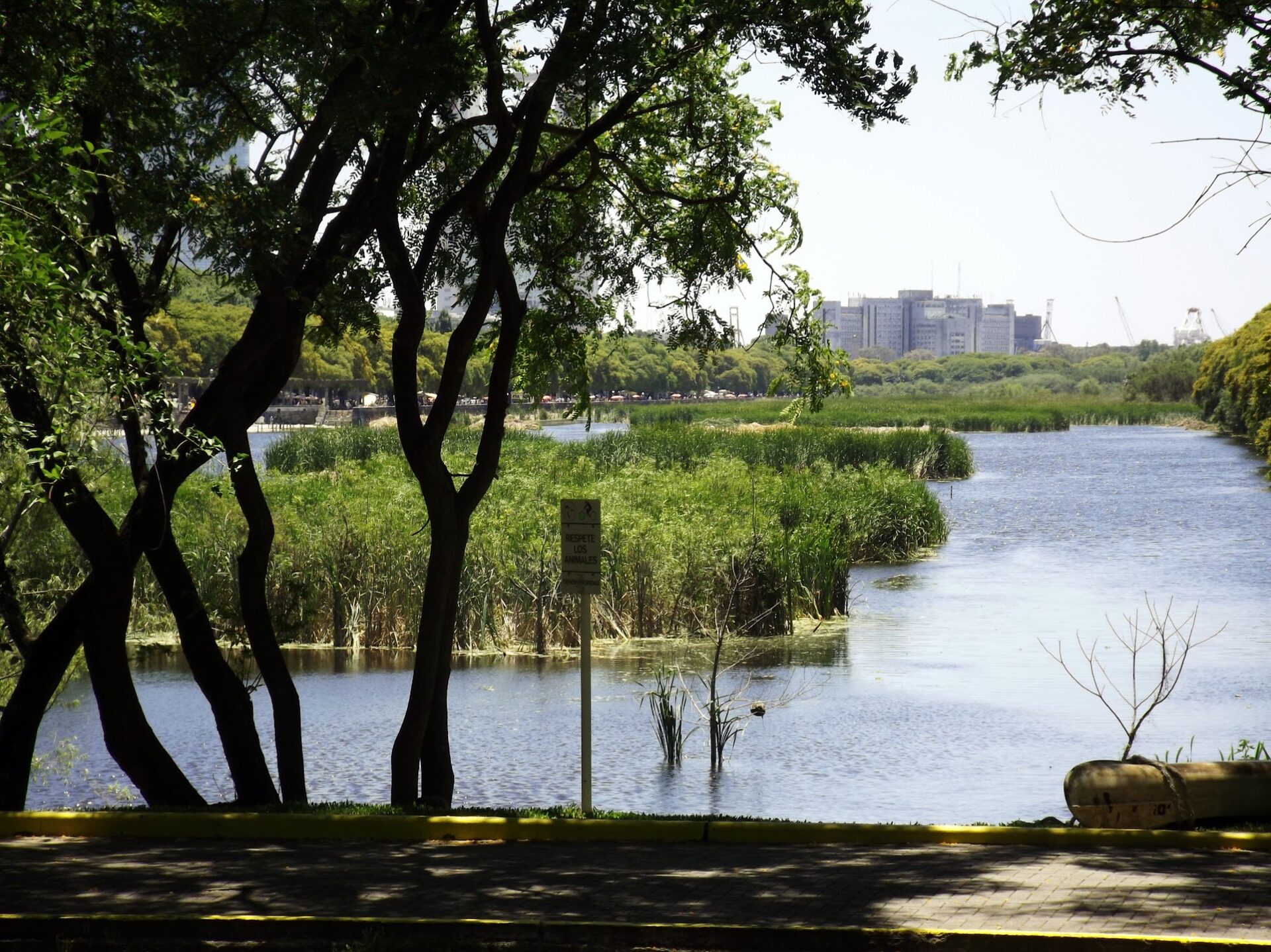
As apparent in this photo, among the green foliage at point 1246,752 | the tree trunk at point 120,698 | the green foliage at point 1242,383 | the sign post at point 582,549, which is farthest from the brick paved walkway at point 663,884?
the green foliage at point 1242,383

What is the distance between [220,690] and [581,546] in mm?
3307

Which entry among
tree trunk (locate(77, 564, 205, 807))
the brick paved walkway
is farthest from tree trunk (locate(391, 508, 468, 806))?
the brick paved walkway

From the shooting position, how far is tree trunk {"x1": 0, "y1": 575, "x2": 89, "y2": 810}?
11750 mm

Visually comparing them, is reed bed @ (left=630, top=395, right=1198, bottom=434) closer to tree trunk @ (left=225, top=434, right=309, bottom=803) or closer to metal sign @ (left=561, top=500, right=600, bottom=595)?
tree trunk @ (left=225, top=434, right=309, bottom=803)

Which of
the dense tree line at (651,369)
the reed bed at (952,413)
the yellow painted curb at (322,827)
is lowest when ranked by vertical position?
the yellow painted curb at (322,827)

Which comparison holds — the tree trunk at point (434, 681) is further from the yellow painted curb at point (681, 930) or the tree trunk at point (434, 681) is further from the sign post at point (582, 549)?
the yellow painted curb at point (681, 930)

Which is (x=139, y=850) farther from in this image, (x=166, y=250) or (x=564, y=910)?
(x=166, y=250)

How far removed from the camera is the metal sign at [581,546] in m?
12.2

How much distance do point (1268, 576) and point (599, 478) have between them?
51.1 ft

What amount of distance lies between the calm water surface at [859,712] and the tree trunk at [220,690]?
377 centimetres

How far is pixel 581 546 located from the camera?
40.3 feet

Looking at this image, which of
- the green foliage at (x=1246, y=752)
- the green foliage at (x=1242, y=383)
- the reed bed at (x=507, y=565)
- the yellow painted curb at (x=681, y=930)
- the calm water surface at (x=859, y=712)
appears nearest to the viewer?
the yellow painted curb at (x=681, y=930)

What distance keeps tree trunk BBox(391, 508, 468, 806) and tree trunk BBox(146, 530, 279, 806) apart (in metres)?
1.17

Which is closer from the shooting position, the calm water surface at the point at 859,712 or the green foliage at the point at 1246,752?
the green foliage at the point at 1246,752
